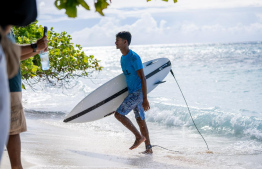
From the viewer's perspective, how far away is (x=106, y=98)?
19.2 feet

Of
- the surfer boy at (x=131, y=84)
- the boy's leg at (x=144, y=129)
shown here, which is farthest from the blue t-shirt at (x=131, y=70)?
the boy's leg at (x=144, y=129)

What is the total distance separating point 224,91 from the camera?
53.5ft

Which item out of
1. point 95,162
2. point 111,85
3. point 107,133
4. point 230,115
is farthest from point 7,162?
point 230,115

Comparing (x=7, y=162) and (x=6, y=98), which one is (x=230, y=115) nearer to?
(x=7, y=162)

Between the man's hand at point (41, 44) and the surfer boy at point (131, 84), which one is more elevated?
the man's hand at point (41, 44)

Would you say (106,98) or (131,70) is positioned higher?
(131,70)

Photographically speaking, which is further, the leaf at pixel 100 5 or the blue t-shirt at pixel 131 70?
the blue t-shirt at pixel 131 70

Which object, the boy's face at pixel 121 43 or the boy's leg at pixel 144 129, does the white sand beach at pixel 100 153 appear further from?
the boy's face at pixel 121 43

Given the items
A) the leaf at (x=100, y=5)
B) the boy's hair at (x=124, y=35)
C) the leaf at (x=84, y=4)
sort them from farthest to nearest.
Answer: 1. the boy's hair at (x=124, y=35)
2. the leaf at (x=100, y=5)
3. the leaf at (x=84, y=4)

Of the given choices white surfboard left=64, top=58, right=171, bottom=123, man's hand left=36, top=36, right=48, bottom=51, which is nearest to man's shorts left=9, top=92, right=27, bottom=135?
man's hand left=36, top=36, right=48, bottom=51

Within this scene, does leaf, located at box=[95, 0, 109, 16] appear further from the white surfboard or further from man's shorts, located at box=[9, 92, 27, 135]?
the white surfboard

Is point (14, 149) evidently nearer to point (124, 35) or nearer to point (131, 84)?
point (131, 84)

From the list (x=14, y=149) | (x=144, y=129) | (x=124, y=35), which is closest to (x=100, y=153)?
(x=144, y=129)

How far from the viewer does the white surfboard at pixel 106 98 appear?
5691 mm
